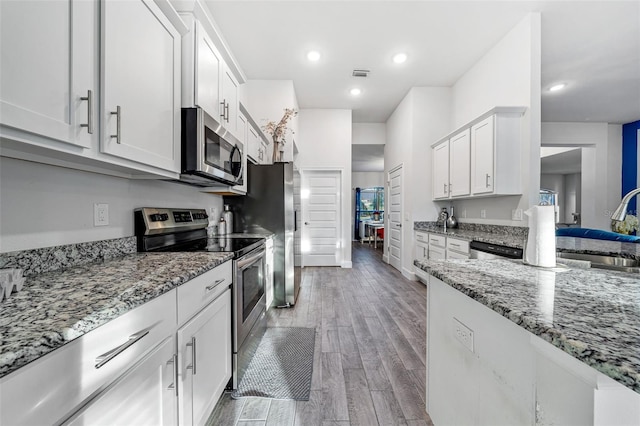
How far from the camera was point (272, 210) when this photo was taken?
2871mm

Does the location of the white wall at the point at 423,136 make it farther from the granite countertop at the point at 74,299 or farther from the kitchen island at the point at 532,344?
the granite countertop at the point at 74,299

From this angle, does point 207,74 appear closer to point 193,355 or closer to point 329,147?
point 193,355

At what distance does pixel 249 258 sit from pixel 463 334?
137 centimetres

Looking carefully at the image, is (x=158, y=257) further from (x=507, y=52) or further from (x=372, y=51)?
(x=507, y=52)

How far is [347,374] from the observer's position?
1783 mm

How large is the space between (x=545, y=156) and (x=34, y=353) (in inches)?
389

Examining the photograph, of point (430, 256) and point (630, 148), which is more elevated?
point (630, 148)

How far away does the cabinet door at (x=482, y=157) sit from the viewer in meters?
2.91

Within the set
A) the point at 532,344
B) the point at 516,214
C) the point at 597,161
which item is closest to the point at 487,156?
the point at 516,214

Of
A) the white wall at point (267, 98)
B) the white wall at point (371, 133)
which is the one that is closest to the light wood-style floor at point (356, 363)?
the white wall at point (267, 98)

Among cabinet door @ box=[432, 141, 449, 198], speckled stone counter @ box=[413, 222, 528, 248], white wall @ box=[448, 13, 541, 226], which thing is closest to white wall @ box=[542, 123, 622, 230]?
cabinet door @ box=[432, 141, 449, 198]

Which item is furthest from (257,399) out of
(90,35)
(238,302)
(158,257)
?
(90,35)

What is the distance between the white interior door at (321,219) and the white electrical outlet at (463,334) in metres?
4.10

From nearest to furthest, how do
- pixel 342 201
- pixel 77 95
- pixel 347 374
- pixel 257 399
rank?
1. pixel 77 95
2. pixel 257 399
3. pixel 347 374
4. pixel 342 201
